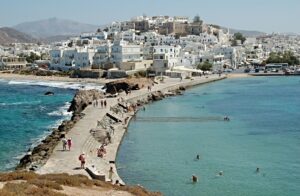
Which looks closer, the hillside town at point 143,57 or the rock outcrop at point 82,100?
the rock outcrop at point 82,100

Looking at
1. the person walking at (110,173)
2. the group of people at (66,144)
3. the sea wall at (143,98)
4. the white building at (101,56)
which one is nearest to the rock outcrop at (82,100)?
the sea wall at (143,98)

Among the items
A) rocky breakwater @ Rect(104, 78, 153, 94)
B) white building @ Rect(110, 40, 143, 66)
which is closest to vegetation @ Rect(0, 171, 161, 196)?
rocky breakwater @ Rect(104, 78, 153, 94)

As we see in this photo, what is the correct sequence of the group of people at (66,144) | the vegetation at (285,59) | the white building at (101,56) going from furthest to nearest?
the vegetation at (285,59)
the white building at (101,56)
the group of people at (66,144)

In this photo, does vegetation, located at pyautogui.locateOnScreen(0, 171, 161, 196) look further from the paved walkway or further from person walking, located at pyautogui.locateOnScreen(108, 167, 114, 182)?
the paved walkway

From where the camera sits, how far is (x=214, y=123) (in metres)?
34.9

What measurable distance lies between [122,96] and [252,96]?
1381 cm

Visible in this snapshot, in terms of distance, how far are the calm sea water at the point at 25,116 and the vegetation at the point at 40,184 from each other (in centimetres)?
798

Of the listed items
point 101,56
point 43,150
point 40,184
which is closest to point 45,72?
point 101,56

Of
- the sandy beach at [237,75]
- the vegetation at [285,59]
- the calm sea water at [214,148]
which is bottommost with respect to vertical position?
the calm sea water at [214,148]

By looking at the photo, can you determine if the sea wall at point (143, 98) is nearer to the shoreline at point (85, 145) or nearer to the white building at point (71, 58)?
the shoreline at point (85, 145)

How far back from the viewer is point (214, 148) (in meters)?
26.5

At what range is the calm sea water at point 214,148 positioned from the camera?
66.5 feet

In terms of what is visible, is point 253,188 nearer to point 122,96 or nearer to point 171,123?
point 171,123

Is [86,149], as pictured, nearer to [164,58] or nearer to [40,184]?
[40,184]
